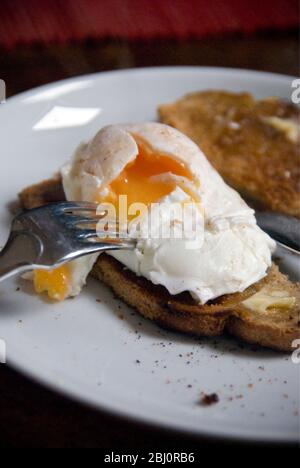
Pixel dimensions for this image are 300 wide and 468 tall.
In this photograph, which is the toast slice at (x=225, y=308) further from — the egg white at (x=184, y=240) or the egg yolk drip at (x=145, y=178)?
the egg yolk drip at (x=145, y=178)

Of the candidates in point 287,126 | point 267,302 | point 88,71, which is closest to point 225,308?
point 267,302

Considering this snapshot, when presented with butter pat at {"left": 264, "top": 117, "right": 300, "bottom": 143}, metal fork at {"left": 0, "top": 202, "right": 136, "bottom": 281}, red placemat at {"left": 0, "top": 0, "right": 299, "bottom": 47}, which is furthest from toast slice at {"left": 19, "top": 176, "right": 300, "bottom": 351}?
red placemat at {"left": 0, "top": 0, "right": 299, "bottom": 47}

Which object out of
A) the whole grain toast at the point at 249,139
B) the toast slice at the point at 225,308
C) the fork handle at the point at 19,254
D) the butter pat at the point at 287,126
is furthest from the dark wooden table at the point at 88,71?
the butter pat at the point at 287,126

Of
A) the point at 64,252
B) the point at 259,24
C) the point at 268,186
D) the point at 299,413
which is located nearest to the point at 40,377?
the point at 64,252

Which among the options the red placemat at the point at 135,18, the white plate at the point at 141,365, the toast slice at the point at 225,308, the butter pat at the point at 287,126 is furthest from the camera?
the red placemat at the point at 135,18
